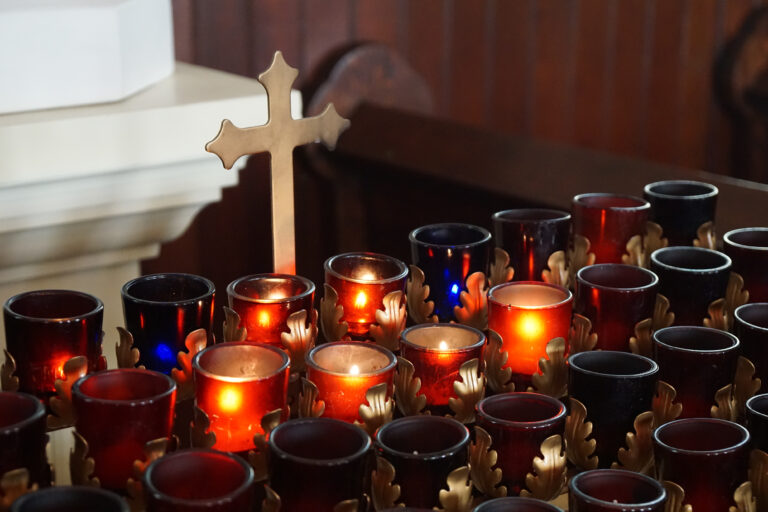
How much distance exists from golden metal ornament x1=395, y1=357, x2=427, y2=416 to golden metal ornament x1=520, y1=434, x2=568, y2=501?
98 mm

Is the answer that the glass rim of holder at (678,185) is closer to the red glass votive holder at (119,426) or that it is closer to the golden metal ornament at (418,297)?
the golden metal ornament at (418,297)

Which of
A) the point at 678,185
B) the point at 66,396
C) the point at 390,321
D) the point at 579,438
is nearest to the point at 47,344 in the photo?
the point at 66,396

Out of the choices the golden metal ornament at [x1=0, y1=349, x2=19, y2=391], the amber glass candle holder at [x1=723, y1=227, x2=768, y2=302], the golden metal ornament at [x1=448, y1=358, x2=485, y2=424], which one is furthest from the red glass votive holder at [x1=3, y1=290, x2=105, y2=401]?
the amber glass candle holder at [x1=723, y1=227, x2=768, y2=302]

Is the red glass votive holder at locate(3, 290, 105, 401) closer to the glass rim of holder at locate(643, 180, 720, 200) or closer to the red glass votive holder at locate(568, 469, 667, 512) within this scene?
the red glass votive holder at locate(568, 469, 667, 512)

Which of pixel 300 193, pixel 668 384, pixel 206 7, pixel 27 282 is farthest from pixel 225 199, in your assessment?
pixel 668 384

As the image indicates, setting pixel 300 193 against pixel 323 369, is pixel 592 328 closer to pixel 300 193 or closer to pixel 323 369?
pixel 323 369

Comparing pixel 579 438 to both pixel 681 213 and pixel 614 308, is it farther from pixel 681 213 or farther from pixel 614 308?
pixel 681 213

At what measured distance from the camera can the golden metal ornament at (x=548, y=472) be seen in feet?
2.00

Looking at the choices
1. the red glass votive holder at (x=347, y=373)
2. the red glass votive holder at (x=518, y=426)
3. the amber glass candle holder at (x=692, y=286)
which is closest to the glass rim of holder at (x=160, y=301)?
the red glass votive holder at (x=347, y=373)

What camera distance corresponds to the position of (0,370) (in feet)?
2.31

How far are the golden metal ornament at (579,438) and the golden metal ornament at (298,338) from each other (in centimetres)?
19

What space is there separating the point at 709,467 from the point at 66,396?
1.27ft

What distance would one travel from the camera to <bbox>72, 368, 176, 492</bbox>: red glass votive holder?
0.58m

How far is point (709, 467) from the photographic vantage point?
58 centimetres
